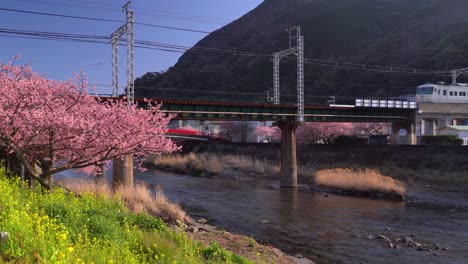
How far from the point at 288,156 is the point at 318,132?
32.3 meters

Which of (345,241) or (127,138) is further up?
(127,138)

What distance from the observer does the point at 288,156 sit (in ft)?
173

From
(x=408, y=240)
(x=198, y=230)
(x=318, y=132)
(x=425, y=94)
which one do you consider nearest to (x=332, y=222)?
(x=408, y=240)

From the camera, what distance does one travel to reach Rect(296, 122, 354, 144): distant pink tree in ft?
273

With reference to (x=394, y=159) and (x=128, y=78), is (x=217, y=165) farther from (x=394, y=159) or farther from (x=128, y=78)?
(x=128, y=78)

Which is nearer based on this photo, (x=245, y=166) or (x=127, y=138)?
(x=127, y=138)

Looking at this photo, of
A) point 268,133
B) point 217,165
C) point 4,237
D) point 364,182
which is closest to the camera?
point 4,237

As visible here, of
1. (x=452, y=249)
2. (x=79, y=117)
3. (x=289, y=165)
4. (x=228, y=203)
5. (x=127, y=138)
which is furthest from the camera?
(x=289, y=165)

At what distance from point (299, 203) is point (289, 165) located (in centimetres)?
1664

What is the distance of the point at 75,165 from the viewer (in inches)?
676

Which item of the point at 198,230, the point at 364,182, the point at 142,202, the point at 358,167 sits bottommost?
the point at 358,167

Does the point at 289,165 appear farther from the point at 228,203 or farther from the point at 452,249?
the point at 452,249

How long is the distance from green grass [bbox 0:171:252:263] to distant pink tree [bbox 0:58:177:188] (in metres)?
1.54

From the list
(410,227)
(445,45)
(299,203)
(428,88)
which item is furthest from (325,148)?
(445,45)
